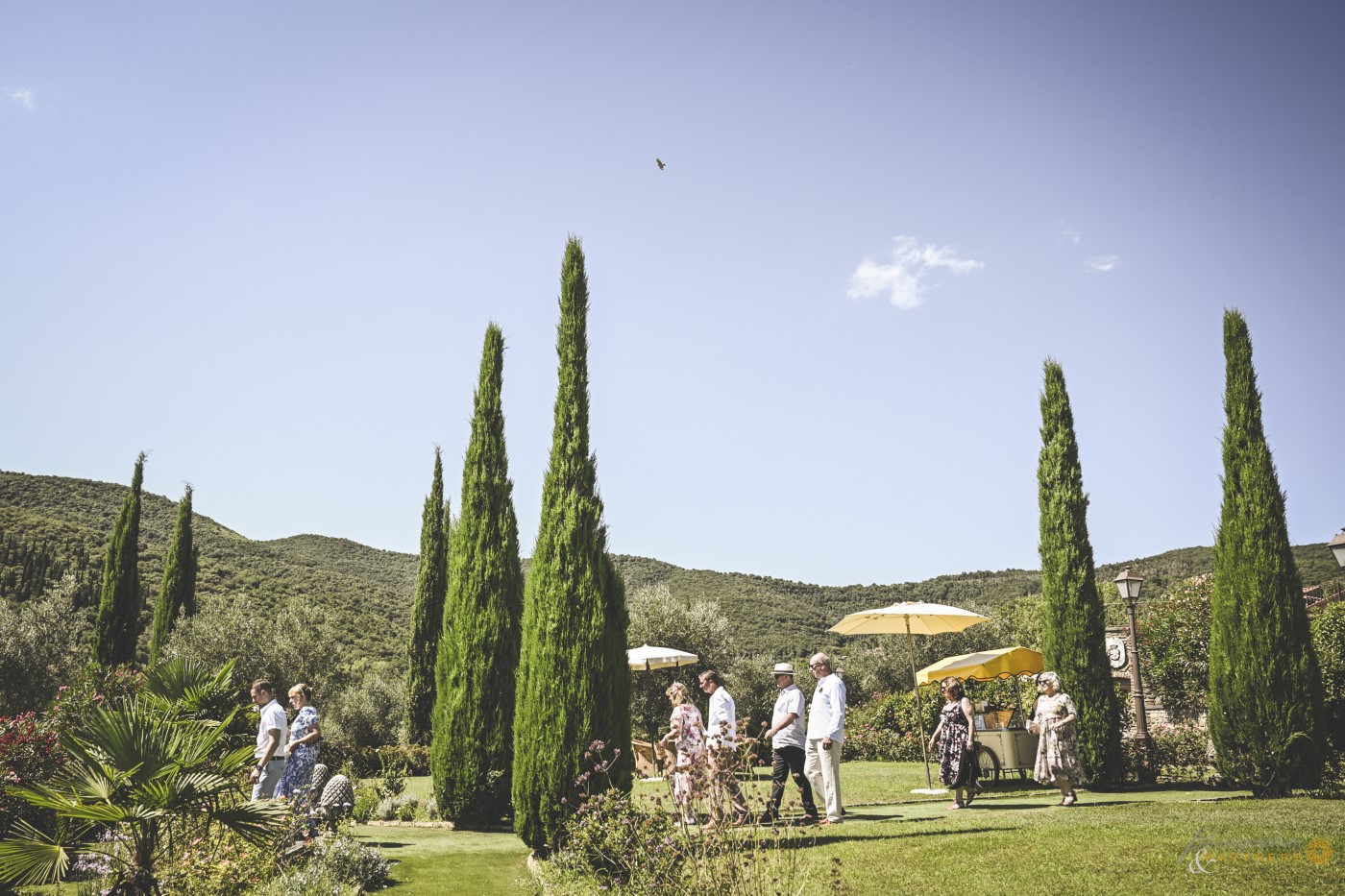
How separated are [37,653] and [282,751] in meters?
22.5

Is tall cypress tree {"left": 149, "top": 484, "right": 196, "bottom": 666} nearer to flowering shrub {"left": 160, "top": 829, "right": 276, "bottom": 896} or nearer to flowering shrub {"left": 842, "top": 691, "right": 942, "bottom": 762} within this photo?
flowering shrub {"left": 160, "top": 829, "right": 276, "bottom": 896}

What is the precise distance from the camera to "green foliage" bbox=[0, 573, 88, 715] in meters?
23.2

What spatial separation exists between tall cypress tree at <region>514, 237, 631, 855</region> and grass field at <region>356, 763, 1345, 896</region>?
0.88 m

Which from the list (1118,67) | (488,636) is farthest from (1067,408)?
(488,636)

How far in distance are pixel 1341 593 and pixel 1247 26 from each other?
14.3 m

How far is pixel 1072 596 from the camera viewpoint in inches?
498

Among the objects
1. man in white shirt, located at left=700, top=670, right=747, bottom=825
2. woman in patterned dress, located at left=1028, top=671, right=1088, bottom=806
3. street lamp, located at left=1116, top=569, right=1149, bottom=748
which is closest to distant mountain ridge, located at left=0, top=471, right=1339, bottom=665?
street lamp, located at left=1116, top=569, right=1149, bottom=748

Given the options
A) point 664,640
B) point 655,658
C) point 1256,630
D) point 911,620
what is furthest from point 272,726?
point 664,640

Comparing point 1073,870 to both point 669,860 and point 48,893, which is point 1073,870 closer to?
point 669,860

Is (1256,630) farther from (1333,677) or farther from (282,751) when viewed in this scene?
(282,751)

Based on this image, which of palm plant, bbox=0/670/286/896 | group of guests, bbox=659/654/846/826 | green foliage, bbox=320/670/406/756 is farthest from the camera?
green foliage, bbox=320/670/406/756

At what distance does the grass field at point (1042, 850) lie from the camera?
5723mm

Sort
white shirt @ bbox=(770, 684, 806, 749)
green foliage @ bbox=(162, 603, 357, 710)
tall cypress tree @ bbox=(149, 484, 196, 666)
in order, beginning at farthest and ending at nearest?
tall cypress tree @ bbox=(149, 484, 196, 666) → green foliage @ bbox=(162, 603, 357, 710) → white shirt @ bbox=(770, 684, 806, 749)

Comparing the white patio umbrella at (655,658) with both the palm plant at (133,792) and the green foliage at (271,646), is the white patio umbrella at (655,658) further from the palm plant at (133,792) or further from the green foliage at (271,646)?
the green foliage at (271,646)
